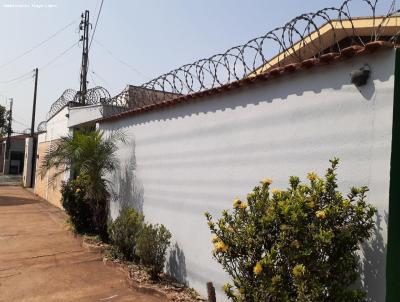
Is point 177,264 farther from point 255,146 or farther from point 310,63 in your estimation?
point 310,63

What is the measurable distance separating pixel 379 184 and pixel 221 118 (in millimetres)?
2422

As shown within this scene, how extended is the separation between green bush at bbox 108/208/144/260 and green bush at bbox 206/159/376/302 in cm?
351

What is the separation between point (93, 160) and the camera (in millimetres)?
8445

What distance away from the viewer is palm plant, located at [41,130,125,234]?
8.48m

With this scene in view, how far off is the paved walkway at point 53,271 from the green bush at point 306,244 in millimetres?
2498

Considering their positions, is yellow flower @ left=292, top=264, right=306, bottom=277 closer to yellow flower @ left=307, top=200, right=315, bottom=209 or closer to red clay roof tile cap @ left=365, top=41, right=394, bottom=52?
yellow flower @ left=307, top=200, right=315, bottom=209

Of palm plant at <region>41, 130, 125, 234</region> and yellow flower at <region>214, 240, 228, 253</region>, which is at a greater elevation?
palm plant at <region>41, 130, 125, 234</region>

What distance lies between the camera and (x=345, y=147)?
3.38 metres

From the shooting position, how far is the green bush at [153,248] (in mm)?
5828

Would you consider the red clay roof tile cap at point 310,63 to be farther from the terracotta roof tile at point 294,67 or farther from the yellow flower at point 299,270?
the yellow flower at point 299,270

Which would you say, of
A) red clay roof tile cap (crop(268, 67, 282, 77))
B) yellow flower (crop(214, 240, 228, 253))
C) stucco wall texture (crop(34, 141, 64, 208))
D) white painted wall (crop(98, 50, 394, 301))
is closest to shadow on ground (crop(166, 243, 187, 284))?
white painted wall (crop(98, 50, 394, 301))

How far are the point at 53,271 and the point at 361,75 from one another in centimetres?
561

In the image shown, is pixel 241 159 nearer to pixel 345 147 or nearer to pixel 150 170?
pixel 345 147

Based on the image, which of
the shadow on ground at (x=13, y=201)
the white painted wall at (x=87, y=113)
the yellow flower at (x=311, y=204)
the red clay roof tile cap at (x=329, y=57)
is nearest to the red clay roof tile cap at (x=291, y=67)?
the red clay roof tile cap at (x=329, y=57)
